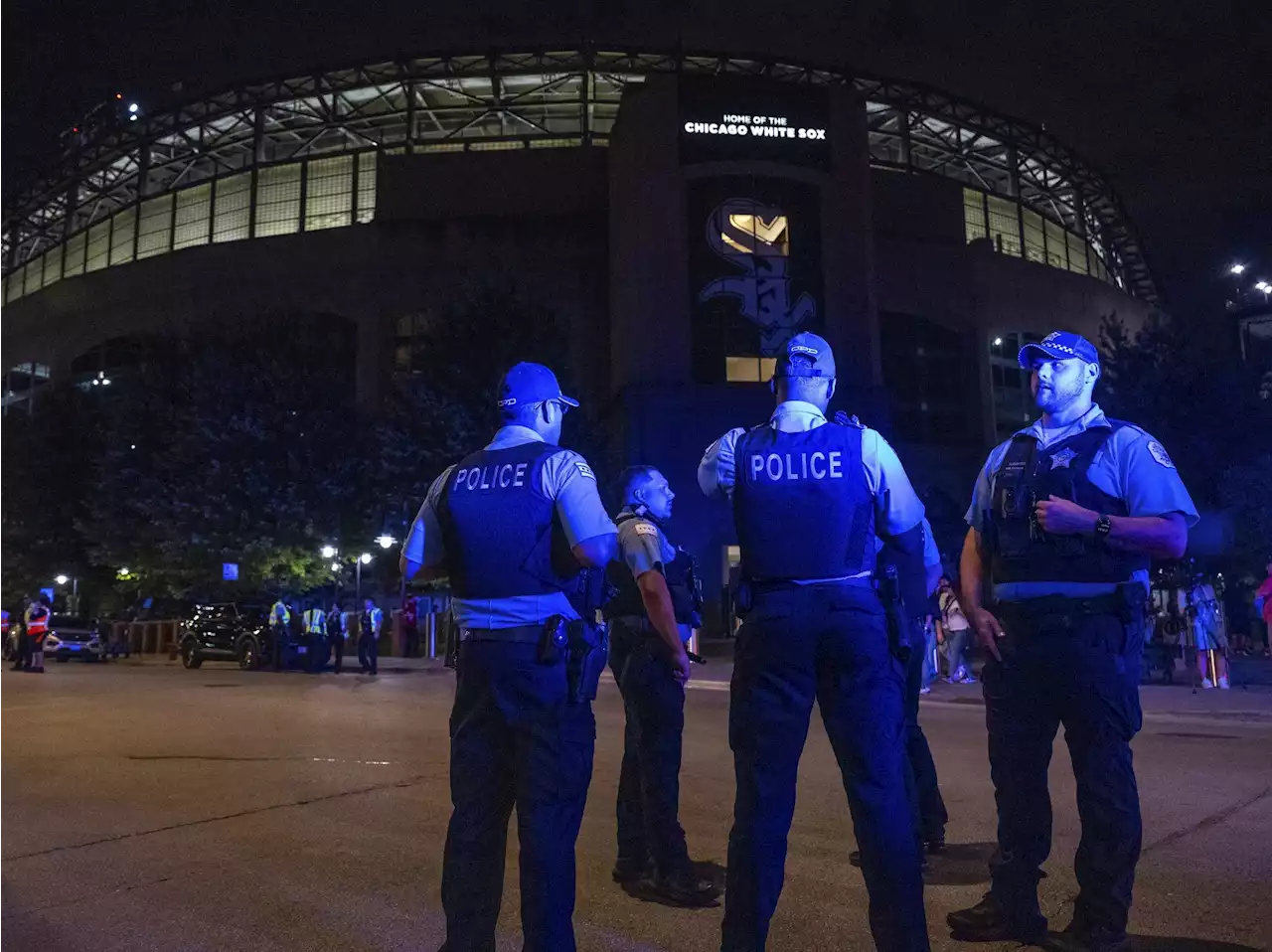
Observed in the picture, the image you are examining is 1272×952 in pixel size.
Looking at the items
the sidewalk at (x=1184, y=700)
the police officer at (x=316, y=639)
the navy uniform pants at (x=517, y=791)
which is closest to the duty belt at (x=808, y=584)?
the navy uniform pants at (x=517, y=791)

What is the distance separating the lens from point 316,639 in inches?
907

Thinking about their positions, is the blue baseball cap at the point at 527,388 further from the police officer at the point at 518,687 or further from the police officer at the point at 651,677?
the police officer at the point at 651,677

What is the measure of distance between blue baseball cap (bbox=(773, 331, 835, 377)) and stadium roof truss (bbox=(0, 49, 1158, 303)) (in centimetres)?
4622

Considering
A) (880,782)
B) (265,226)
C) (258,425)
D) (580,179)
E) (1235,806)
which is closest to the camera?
(880,782)

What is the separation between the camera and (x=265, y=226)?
5006cm

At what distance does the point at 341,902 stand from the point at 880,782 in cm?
239

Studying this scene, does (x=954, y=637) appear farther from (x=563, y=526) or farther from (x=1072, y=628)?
(x=563, y=526)

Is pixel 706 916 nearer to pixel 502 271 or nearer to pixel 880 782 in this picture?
pixel 880 782

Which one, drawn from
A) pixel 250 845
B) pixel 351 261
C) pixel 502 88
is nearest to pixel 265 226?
pixel 351 261

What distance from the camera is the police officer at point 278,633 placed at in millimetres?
23266

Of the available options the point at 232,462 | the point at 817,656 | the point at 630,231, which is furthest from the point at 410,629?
the point at 817,656

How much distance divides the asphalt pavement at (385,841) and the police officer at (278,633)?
41.5 ft

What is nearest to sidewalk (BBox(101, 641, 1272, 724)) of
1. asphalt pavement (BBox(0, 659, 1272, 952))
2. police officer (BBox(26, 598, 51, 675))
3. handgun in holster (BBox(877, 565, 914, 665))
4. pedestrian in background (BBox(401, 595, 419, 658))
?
asphalt pavement (BBox(0, 659, 1272, 952))

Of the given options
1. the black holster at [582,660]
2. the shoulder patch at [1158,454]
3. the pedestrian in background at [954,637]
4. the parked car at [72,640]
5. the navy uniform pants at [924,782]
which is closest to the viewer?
the black holster at [582,660]
